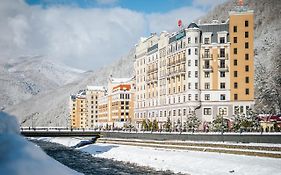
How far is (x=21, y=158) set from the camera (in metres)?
7.35

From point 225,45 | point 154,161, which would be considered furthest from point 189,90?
point 154,161

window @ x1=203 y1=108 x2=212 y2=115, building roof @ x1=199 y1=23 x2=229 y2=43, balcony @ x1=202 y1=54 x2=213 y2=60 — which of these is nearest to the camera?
window @ x1=203 y1=108 x2=212 y2=115

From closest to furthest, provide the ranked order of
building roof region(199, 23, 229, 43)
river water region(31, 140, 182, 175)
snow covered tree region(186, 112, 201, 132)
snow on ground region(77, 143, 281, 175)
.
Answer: snow on ground region(77, 143, 281, 175) < river water region(31, 140, 182, 175) < snow covered tree region(186, 112, 201, 132) < building roof region(199, 23, 229, 43)

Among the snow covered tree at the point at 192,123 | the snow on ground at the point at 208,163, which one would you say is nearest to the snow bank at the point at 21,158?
the snow on ground at the point at 208,163

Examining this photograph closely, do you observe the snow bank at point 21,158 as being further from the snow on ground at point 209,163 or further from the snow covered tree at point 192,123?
the snow covered tree at point 192,123

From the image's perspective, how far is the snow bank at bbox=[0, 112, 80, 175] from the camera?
7.16 meters

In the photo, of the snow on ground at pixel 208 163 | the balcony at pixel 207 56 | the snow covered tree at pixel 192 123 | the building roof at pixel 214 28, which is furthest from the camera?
the building roof at pixel 214 28

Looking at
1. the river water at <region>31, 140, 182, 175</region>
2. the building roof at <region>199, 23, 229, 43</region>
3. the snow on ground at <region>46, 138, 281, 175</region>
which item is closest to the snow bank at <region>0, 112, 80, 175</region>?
the snow on ground at <region>46, 138, 281, 175</region>

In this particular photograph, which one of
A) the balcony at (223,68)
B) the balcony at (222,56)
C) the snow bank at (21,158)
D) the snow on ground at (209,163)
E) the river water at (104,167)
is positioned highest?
the balcony at (222,56)

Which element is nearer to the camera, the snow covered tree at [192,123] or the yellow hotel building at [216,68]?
the snow covered tree at [192,123]

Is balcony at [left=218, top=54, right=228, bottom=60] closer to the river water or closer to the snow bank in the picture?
the river water

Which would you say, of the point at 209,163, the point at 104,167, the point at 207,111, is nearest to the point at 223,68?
the point at 207,111

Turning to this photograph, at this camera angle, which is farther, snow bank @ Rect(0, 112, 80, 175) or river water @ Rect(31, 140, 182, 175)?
river water @ Rect(31, 140, 182, 175)

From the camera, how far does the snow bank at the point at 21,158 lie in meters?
7.16
